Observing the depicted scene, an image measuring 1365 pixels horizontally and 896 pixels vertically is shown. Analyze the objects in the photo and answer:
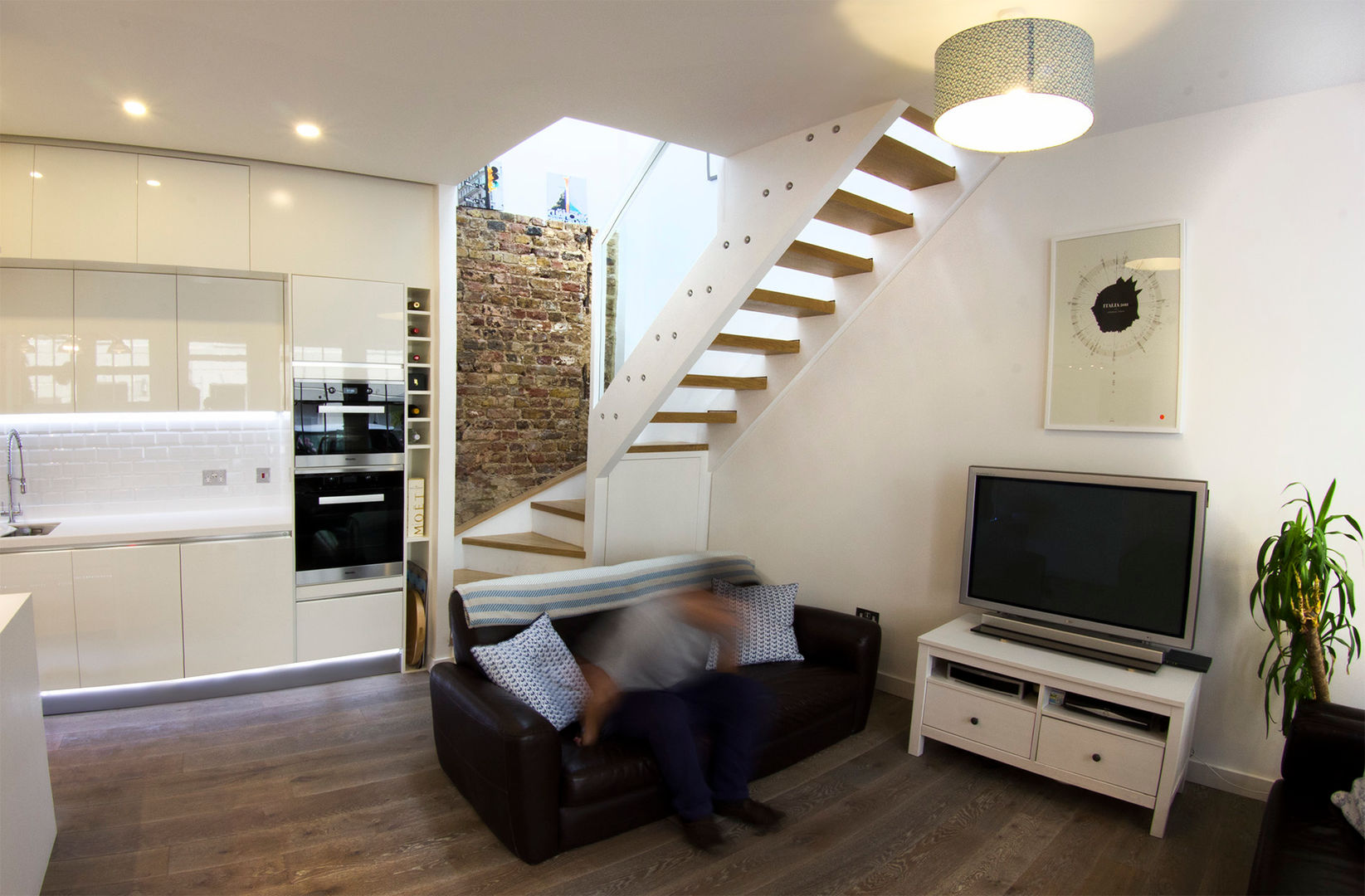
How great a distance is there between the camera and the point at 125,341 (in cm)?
371

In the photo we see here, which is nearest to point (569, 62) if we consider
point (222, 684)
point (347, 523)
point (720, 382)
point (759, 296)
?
point (759, 296)

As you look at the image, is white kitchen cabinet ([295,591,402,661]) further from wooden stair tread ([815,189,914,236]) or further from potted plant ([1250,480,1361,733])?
potted plant ([1250,480,1361,733])

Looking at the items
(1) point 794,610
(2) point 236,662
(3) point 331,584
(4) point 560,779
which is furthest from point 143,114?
(1) point 794,610

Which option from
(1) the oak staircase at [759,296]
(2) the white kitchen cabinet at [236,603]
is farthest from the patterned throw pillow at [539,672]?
(2) the white kitchen cabinet at [236,603]

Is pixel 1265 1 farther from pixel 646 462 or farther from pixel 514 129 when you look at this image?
pixel 646 462

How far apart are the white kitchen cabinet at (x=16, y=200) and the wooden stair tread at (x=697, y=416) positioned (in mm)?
3093

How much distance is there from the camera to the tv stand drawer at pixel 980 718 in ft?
9.94

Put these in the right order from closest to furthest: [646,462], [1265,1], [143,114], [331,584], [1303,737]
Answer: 1. [1265,1]
2. [1303,737]
3. [143,114]
4. [331,584]
5. [646,462]

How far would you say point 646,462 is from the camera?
443 centimetres

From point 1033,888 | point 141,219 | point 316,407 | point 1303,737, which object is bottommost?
point 1033,888

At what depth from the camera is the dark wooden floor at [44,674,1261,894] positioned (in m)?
2.42

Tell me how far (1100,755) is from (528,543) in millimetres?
3121

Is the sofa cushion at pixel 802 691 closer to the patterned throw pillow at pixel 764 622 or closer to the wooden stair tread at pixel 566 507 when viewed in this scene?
the patterned throw pillow at pixel 764 622

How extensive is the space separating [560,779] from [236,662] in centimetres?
235
